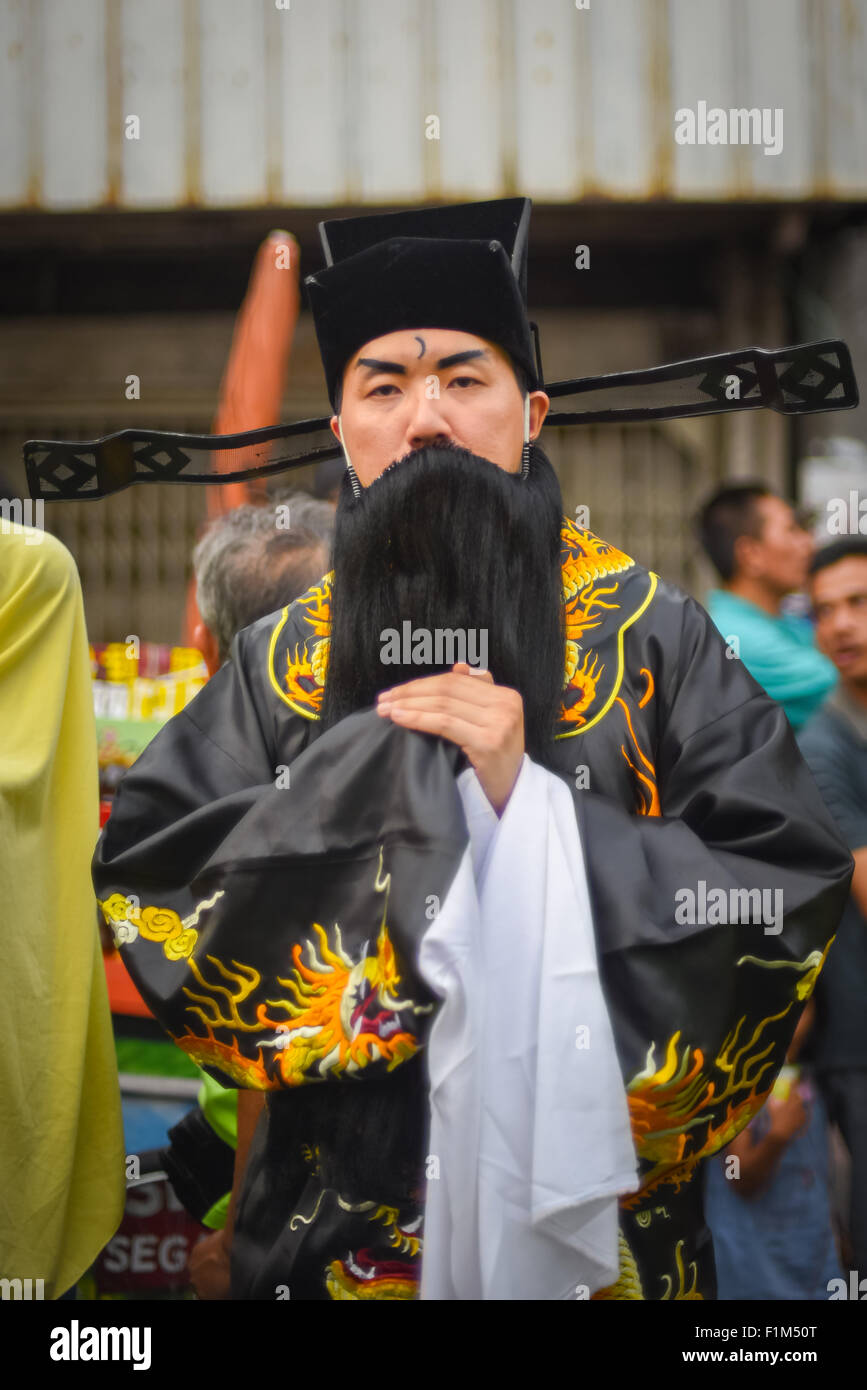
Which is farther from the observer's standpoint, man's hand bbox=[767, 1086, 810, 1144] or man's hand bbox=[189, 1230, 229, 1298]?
man's hand bbox=[767, 1086, 810, 1144]

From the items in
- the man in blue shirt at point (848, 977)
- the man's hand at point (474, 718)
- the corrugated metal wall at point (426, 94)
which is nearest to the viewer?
the man's hand at point (474, 718)

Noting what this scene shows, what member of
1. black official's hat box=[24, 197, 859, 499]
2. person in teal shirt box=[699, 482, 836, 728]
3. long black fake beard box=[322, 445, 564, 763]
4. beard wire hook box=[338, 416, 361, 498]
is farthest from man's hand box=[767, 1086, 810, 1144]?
beard wire hook box=[338, 416, 361, 498]

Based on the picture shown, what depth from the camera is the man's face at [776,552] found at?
3.60 m

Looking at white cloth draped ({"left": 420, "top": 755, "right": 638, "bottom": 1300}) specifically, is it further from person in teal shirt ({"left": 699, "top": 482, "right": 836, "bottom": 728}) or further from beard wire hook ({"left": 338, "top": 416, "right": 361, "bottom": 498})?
Result: person in teal shirt ({"left": 699, "top": 482, "right": 836, "bottom": 728})

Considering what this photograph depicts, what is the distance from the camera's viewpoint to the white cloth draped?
1.68 m

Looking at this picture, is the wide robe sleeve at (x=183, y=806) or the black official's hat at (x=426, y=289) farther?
the black official's hat at (x=426, y=289)

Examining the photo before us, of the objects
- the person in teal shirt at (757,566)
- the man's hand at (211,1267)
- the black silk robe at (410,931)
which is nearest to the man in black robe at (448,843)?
the black silk robe at (410,931)

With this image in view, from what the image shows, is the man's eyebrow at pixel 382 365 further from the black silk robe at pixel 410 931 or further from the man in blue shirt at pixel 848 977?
the man in blue shirt at pixel 848 977

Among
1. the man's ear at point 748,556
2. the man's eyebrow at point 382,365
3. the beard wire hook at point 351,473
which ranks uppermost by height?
the man's eyebrow at point 382,365

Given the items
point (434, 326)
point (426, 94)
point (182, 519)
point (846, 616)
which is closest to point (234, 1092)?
point (434, 326)

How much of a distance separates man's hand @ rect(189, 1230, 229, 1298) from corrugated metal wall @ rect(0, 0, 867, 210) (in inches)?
124

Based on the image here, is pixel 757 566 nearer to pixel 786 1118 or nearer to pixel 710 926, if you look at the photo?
pixel 786 1118

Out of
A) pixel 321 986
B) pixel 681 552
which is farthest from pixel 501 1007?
pixel 681 552

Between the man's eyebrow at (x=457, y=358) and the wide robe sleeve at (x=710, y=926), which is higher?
the man's eyebrow at (x=457, y=358)
